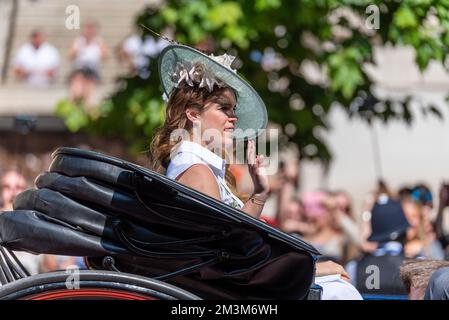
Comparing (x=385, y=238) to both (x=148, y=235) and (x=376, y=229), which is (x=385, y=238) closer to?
(x=376, y=229)

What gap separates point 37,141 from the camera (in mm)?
18547

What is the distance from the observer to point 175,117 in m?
4.89

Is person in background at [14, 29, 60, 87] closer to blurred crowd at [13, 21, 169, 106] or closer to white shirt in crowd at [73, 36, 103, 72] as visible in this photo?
blurred crowd at [13, 21, 169, 106]

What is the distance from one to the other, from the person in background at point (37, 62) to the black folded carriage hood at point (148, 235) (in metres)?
12.6

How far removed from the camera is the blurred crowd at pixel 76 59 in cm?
1656

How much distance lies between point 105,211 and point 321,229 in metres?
6.71

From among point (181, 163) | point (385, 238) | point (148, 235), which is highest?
point (385, 238)

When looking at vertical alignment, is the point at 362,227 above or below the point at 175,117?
above

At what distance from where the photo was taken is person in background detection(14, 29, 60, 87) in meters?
17.3

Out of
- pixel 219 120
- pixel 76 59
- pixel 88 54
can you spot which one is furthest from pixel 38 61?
pixel 219 120

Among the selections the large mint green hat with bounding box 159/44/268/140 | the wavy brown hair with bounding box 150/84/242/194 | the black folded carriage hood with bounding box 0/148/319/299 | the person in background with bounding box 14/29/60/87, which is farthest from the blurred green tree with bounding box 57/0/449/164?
the person in background with bounding box 14/29/60/87

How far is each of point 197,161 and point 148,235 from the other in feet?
1.76

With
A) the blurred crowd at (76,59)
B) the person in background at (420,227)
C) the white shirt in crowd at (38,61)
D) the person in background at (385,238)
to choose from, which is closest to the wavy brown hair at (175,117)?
the person in background at (385,238)

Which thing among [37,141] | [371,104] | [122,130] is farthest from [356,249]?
[37,141]
